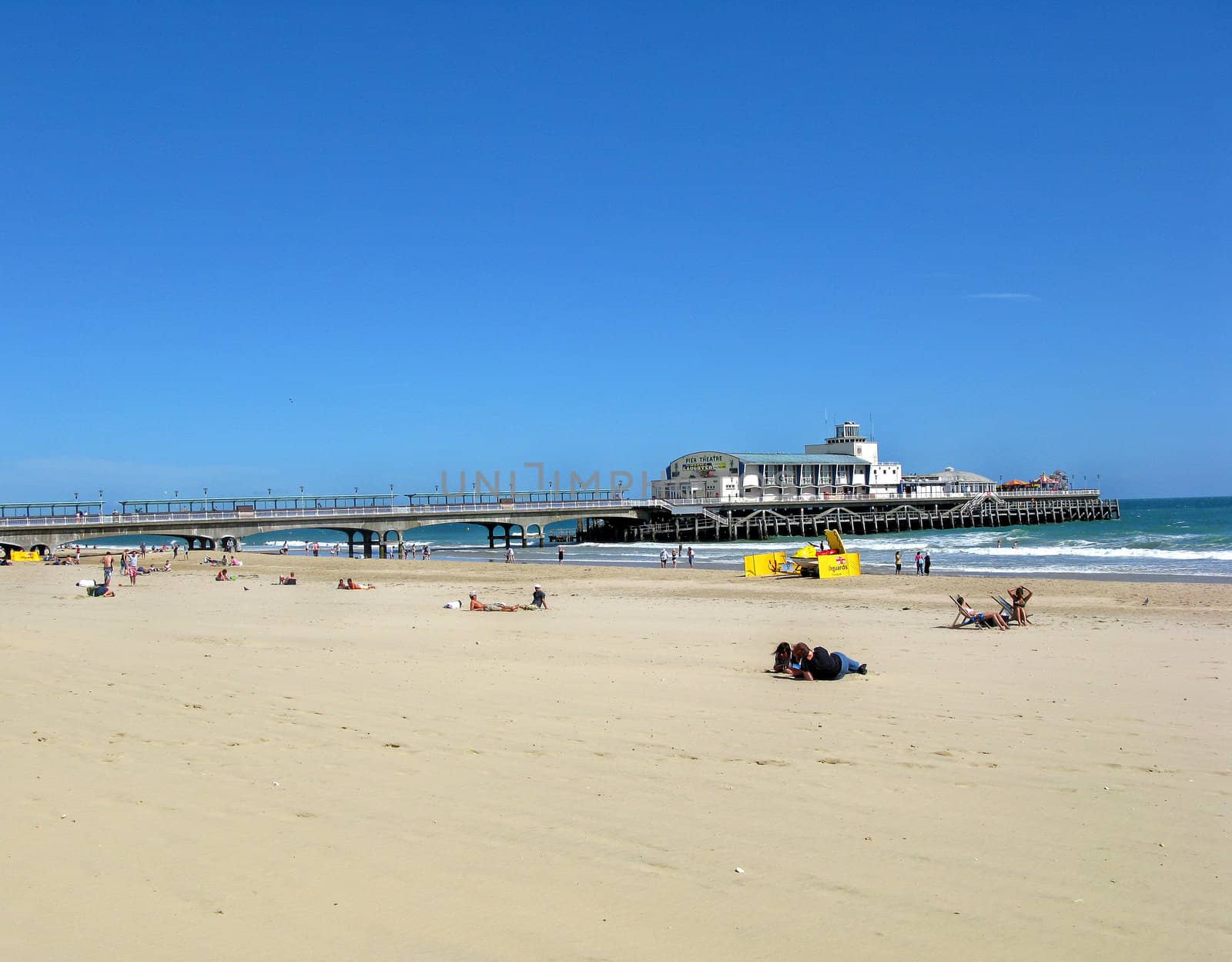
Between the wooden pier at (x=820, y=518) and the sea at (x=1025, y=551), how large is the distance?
2.03 metres

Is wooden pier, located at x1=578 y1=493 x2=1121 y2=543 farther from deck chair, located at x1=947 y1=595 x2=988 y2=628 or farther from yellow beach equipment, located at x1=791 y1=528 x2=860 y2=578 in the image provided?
deck chair, located at x1=947 y1=595 x2=988 y2=628

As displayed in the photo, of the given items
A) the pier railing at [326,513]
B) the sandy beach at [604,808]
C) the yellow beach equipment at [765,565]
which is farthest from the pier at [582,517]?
the sandy beach at [604,808]

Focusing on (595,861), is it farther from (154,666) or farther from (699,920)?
(154,666)

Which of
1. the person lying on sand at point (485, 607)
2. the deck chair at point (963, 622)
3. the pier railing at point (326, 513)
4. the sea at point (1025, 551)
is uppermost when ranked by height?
the pier railing at point (326, 513)

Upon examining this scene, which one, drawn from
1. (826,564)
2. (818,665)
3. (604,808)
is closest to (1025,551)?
(826,564)

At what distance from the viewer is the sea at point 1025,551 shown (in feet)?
123

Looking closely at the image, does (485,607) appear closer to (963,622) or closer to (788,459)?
(963,622)

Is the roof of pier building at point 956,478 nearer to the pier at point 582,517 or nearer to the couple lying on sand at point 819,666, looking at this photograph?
the pier at point 582,517

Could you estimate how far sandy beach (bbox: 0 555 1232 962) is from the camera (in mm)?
4344

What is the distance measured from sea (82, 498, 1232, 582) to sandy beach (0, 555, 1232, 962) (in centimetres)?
2670

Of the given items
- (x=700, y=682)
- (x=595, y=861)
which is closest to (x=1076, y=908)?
(x=595, y=861)

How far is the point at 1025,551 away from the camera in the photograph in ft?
166

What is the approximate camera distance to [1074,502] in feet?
298

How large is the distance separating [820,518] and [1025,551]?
74.8 ft
